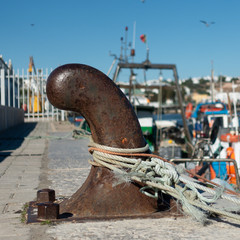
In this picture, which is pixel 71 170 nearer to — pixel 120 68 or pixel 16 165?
pixel 16 165

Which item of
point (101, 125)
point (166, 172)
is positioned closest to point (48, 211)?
point (101, 125)

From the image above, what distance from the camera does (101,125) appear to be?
9.86ft

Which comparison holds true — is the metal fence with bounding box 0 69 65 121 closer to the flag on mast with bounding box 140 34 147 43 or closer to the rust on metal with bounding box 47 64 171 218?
the flag on mast with bounding box 140 34 147 43

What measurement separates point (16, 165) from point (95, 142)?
308 cm

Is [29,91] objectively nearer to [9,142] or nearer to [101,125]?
[9,142]

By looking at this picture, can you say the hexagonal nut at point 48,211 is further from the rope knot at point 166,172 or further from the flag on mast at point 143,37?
the flag on mast at point 143,37

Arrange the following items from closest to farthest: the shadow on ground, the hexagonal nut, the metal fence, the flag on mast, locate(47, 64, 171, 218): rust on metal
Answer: the hexagonal nut → locate(47, 64, 171, 218): rust on metal → the shadow on ground → the metal fence → the flag on mast

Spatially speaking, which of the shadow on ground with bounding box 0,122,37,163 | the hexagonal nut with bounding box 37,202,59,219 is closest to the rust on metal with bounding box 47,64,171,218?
the hexagonal nut with bounding box 37,202,59,219

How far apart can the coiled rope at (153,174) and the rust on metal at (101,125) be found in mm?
Answer: 77

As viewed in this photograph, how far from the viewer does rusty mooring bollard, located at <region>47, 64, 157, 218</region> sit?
2.94m

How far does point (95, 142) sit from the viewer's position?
3.13 m

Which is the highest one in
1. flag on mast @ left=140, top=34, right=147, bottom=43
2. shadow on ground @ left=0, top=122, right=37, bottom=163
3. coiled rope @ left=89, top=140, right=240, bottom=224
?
flag on mast @ left=140, top=34, right=147, bottom=43

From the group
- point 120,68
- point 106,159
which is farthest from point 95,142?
point 120,68

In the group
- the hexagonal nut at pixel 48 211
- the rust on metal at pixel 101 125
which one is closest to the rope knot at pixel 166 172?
the rust on metal at pixel 101 125
